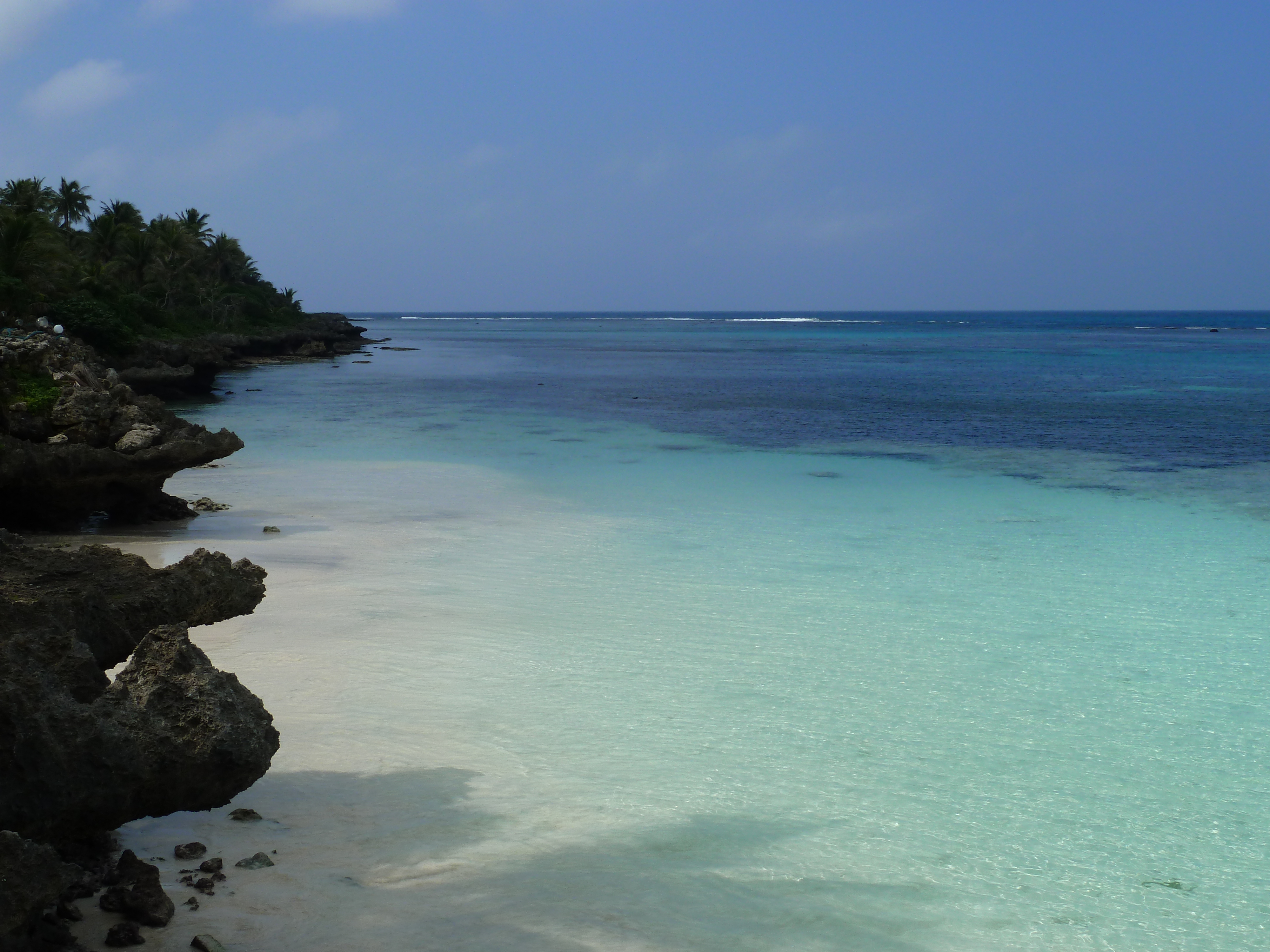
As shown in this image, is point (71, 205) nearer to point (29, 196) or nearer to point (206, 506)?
point (29, 196)

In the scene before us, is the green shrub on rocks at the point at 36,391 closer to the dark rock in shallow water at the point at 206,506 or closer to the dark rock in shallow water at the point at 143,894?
the dark rock in shallow water at the point at 206,506

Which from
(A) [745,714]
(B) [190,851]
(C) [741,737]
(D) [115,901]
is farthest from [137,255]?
(D) [115,901]

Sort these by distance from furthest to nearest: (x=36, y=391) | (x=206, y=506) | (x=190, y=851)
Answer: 1. (x=206, y=506)
2. (x=36, y=391)
3. (x=190, y=851)

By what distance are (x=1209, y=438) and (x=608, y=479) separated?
1564 centimetres

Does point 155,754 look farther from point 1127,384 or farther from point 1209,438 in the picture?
point 1127,384

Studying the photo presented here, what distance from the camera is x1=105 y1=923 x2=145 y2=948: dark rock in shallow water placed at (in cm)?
382

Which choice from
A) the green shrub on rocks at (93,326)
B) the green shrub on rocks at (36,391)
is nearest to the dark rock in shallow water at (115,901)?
the green shrub on rocks at (36,391)

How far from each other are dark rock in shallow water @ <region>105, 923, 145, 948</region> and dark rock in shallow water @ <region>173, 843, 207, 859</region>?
0.81 metres

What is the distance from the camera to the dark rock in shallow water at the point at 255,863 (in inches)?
185

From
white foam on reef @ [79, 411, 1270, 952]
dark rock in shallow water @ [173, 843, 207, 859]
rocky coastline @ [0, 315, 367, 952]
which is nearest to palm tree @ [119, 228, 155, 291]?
white foam on reef @ [79, 411, 1270, 952]

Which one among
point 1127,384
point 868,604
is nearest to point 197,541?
point 868,604

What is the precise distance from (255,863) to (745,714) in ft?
11.5

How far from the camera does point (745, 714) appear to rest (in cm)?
730

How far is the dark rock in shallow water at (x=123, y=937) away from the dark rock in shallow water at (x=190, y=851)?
809mm
